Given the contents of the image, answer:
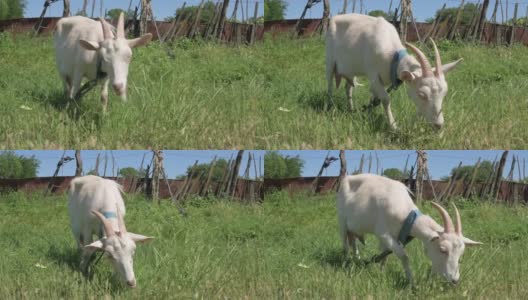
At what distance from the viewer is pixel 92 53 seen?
717cm

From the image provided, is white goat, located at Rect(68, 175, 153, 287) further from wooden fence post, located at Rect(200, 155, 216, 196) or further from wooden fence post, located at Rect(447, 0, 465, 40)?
wooden fence post, located at Rect(447, 0, 465, 40)

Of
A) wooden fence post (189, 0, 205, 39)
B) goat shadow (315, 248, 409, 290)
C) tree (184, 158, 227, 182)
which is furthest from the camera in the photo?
tree (184, 158, 227, 182)

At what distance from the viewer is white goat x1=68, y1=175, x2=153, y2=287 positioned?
610cm

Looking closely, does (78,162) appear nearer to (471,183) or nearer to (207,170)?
(207,170)

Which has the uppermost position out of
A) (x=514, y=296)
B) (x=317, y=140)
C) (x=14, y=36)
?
(x=14, y=36)

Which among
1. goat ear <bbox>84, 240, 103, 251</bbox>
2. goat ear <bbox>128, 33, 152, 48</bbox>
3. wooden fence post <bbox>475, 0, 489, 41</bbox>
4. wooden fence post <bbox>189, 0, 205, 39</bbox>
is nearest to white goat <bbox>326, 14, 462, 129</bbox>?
goat ear <bbox>128, 33, 152, 48</bbox>

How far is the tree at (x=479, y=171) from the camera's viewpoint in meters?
13.2

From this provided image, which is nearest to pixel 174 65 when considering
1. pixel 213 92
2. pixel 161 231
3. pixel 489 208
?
pixel 213 92

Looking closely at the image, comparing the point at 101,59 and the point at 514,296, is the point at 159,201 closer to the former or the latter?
the point at 101,59

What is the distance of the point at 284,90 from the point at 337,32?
98 cm

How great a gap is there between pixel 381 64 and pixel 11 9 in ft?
28.5

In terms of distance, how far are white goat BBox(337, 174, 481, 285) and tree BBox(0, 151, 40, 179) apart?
7052mm

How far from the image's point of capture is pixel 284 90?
859cm

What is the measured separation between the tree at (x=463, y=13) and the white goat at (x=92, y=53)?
29.7 ft
